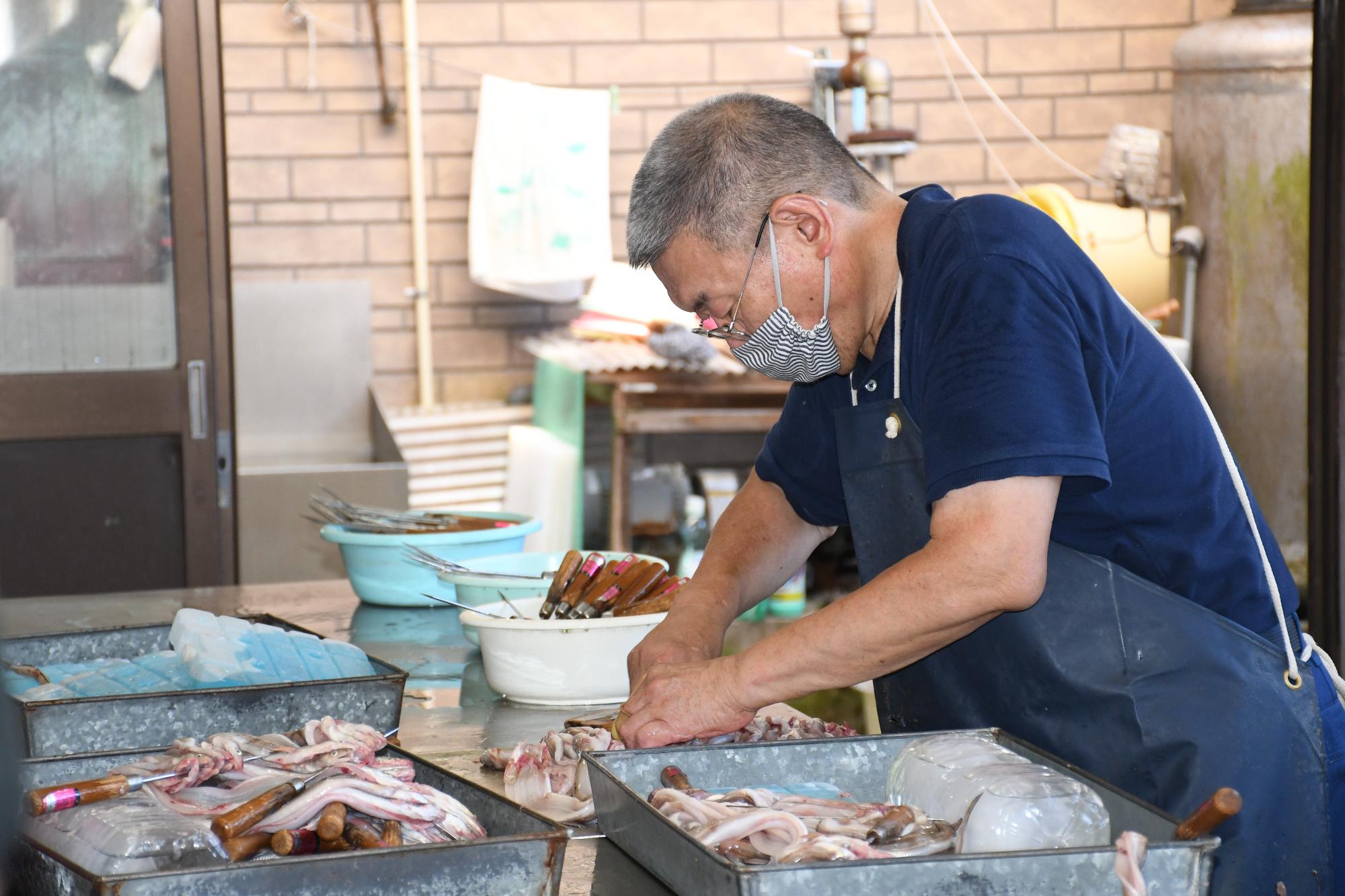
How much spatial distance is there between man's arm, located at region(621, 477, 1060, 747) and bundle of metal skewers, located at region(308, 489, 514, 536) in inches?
53.1

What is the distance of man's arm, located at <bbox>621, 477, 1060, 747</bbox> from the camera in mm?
1642

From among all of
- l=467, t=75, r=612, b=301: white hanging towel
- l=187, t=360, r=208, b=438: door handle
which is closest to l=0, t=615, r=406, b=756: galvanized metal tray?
l=187, t=360, r=208, b=438: door handle

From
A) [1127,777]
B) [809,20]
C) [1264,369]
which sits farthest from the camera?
[809,20]

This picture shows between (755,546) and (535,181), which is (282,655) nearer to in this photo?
(755,546)

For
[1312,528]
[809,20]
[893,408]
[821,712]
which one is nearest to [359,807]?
[893,408]

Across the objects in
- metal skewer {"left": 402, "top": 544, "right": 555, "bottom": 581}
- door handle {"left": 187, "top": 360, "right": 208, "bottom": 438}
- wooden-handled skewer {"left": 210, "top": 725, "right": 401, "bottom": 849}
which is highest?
door handle {"left": 187, "top": 360, "right": 208, "bottom": 438}

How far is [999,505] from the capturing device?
1.63 metres

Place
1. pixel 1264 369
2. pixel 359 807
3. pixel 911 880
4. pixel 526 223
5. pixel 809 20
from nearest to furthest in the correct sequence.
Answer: pixel 911 880, pixel 359 807, pixel 1264 369, pixel 526 223, pixel 809 20

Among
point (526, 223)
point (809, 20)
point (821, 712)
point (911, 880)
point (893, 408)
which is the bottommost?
point (821, 712)

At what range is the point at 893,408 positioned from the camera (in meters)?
1.95

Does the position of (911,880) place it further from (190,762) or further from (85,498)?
(85,498)

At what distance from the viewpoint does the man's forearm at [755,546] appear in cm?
233

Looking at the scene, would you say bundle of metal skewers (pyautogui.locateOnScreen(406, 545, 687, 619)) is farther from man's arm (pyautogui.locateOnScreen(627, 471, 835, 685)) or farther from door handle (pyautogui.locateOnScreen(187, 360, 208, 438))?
door handle (pyautogui.locateOnScreen(187, 360, 208, 438))

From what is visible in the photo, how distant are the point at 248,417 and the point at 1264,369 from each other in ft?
13.1
